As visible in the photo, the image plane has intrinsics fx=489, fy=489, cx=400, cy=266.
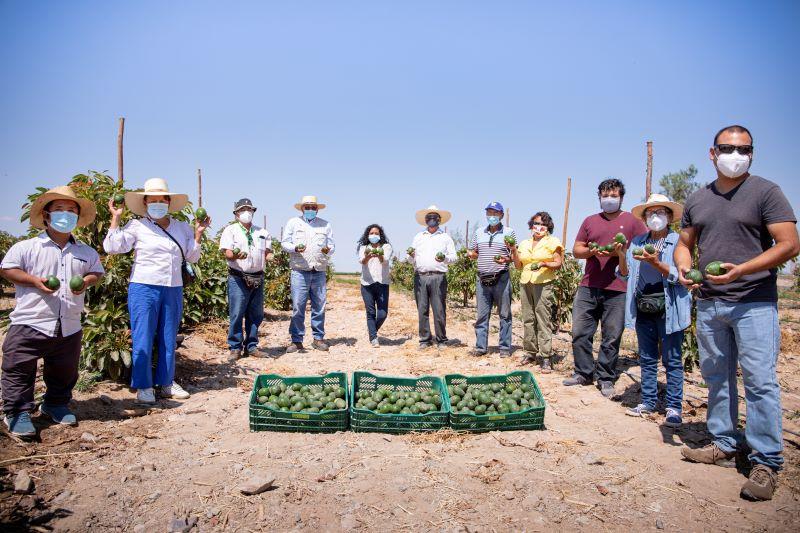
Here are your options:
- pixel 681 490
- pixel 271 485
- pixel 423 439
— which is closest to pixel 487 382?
pixel 423 439

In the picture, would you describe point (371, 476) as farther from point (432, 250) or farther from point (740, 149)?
point (432, 250)

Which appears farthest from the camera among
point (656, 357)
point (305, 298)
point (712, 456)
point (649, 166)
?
point (649, 166)

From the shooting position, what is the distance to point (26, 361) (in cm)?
417

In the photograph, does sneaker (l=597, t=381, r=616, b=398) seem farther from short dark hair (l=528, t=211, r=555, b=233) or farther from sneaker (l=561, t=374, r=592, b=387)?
short dark hair (l=528, t=211, r=555, b=233)

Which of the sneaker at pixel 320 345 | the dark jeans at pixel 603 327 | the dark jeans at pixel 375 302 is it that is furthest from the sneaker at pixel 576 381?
the sneaker at pixel 320 345

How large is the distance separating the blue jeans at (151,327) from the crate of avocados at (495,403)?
3.05m

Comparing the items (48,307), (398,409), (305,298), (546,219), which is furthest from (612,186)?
(48,307)

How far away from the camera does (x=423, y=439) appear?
14.2 feet

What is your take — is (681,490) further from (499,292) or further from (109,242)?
(109,242)

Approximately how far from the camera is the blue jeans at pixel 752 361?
3508 millimetres

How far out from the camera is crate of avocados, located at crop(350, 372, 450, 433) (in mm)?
4453

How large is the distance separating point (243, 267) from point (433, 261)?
9.58 ft

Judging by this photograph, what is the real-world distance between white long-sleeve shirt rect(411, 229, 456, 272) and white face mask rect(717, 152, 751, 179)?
14.8 ft

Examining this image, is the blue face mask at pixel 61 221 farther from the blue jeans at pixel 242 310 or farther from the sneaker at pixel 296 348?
the sneaker at pixel 296 348
